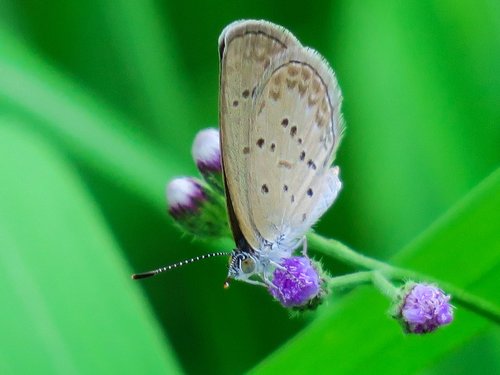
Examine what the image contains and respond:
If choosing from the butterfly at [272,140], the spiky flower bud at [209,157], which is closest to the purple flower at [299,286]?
the butterfly at [272,140]

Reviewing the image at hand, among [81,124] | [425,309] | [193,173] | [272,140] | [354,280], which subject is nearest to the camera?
[425,309]

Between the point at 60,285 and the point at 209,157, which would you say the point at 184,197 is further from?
the point at 60,285

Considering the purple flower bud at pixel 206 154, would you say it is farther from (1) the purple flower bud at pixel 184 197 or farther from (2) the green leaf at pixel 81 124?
(2) the green leaf at pixel 81 124

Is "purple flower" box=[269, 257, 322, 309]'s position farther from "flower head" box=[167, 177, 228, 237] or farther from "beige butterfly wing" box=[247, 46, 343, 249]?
"flower head" box=[167, 177, 228, 237]

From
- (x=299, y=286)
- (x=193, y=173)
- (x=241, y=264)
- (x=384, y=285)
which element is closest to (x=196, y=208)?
(x=241, y=264)

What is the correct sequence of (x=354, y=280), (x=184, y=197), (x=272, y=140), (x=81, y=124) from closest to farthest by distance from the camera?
1. (x=354, y=280)
2. (x=272, y=140)
3. (x=184, y=197)
4. (x=81, y=124)

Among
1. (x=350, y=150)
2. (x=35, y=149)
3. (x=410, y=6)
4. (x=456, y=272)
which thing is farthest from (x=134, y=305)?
(x=410, y=6)
